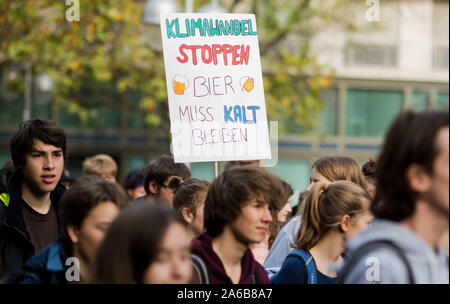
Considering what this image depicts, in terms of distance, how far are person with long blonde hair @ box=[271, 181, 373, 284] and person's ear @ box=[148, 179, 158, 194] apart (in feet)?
6.23

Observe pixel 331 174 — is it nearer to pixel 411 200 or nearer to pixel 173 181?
pixel 173 181

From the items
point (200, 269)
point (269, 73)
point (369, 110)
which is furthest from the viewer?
point (369, 110)

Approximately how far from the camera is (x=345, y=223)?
448 centimetres

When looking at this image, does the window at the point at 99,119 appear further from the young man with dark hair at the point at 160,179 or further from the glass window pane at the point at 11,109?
the young man with dark hair at the point at 160,179

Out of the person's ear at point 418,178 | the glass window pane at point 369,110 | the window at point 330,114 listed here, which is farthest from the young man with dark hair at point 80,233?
the glass window pane at point 369,110

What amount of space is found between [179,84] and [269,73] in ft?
51.5

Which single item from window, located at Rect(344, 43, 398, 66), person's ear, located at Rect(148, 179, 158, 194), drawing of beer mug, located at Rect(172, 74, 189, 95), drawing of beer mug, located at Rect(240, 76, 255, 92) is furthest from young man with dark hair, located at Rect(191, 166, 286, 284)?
window, located at Rect(344, 43, 398, 66)

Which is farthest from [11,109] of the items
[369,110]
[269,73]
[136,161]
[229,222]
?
[229,222]

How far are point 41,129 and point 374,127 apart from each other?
1986 cm

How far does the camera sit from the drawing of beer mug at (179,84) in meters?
5.61

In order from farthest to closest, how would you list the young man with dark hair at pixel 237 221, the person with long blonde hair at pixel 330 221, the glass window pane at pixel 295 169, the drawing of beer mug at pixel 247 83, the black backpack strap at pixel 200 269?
the glass window pane at pixel 295 169 → the drawing of beer mug at pixel 247 83 → the person with long blonde hair at pixel 330 221 → the young man with dark hair at pixel 237 221 → the black backpack strap at pixel 200 269

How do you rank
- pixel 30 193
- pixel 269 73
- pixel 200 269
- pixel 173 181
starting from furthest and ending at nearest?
pixel 269 73
pixel 173 181
pixel 30 193
pixel 200 269

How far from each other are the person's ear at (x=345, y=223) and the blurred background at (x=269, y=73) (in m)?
11.1
